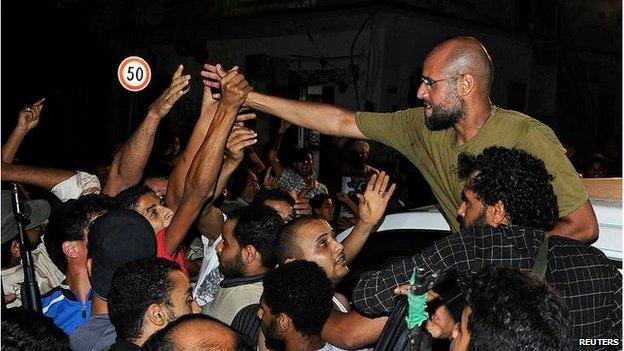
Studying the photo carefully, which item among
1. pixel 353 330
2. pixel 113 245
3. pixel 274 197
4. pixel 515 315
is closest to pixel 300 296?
pixel 353 330

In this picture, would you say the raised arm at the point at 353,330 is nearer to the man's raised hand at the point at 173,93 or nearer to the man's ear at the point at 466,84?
the man's ear at the point at 466,84

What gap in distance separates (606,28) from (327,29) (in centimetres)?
776

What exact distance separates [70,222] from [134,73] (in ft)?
32.7

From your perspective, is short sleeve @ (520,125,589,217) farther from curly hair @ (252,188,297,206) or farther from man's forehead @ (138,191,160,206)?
man's forehead @ (138,191,160,206)

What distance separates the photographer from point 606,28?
19469 mm

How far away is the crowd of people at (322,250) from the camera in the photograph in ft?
A: 7.61

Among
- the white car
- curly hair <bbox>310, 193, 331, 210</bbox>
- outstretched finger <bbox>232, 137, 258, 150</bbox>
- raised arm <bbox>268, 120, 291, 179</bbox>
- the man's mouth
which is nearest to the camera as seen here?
the white car

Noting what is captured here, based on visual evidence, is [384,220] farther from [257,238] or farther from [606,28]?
[606,28]

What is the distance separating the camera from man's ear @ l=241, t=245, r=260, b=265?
12.3ft

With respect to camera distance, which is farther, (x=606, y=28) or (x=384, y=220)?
(x=606, y=28)

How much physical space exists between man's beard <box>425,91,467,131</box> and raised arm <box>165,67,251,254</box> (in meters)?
0.92

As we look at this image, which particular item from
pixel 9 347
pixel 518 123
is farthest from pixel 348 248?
pixel 9 347

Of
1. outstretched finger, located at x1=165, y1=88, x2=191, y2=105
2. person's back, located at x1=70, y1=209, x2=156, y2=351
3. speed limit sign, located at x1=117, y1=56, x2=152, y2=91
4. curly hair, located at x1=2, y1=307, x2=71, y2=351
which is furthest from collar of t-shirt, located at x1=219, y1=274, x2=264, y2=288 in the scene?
speed limit sign, located at x1=117, y1=56, x2=152, y2=91

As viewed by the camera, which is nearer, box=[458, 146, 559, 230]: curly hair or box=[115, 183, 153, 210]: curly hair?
box=[458, 146, 559, 230]: curly hair
